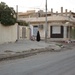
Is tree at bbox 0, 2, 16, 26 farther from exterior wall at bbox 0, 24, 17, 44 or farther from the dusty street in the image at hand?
the dusty street

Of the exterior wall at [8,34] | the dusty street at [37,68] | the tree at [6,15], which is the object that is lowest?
the dusty street at [37,68]

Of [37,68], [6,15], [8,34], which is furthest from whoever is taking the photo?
[8,34]

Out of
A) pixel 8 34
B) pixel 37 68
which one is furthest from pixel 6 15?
pixel 37 68

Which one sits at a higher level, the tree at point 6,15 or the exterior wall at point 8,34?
the tree at point 6,15

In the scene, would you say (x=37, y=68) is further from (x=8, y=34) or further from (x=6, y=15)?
A: (x=8, y=34)

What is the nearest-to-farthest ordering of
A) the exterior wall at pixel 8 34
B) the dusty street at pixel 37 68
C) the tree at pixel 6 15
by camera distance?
the dusty street at pixel 37 68, the exterior wall at pixel 8 34, the tree at pixel 6 15

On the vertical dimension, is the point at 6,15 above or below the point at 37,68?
above

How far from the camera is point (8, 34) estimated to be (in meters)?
34.9

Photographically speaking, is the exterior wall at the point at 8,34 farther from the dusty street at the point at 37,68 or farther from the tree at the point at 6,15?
the dusty street at the point at 37,68

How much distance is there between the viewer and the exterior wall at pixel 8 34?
1309 inches

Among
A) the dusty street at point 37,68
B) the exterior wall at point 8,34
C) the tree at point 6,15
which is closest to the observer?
the dusty street at point 37,68

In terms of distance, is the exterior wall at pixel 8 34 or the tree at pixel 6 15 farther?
the tree at pixel 6 15

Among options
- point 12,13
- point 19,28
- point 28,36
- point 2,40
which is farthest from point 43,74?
point 28,36

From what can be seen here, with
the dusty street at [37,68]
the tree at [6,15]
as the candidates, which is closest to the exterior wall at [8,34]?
the tree at [6,15]
